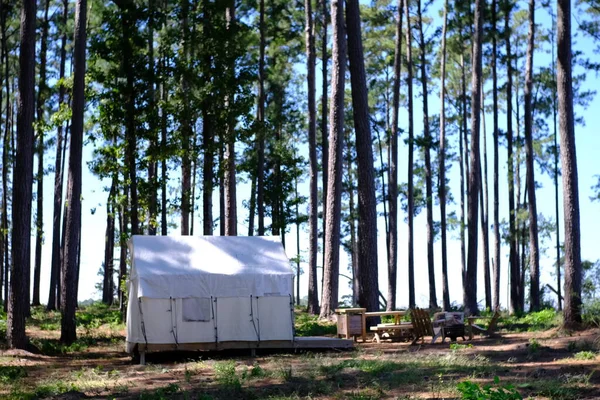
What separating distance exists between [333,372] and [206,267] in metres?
5.87

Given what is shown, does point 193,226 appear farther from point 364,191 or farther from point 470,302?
point 364,191

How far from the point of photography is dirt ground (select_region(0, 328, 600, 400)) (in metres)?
11.0

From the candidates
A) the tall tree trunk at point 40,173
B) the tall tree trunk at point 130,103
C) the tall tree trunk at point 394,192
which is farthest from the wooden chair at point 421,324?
the tall tree trunk at point 40,173

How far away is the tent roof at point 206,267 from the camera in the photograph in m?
17.4

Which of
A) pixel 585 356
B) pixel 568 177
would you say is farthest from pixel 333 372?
pixel 568 177

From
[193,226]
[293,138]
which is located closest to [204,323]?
[193,226]

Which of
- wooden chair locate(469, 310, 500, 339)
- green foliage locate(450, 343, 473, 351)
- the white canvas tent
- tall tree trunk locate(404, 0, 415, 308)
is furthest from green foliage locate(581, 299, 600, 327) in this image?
tall tree trunk locate(404, 0, 415, 308)

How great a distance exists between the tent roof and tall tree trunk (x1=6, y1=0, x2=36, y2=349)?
93.3 inches

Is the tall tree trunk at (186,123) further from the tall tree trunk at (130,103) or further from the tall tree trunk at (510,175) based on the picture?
the tall tree trunk at (510,175)

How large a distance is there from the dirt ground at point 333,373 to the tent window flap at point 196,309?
2.87 feet

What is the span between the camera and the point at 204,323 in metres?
17.5

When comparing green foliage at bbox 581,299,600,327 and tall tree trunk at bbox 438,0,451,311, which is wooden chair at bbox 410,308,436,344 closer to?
green foliage at bbox 581,299,600,327

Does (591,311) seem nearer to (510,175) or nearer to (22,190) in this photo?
(22,190)

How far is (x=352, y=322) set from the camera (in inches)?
776
